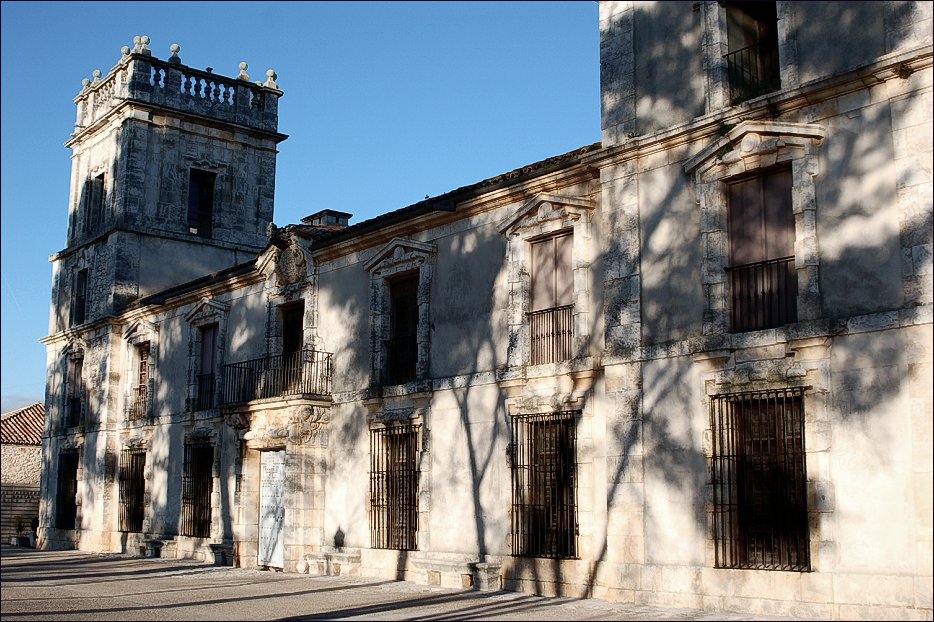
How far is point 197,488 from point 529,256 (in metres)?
10.6

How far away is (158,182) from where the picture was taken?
27297 mm

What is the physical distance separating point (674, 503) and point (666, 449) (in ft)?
2.04

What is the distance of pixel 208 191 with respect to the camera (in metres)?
28.5

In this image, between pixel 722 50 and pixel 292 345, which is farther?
pixel 292 345

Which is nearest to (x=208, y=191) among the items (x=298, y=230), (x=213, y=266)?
(x=213, y=266)

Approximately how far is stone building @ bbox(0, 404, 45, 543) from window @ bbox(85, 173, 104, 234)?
10.0m

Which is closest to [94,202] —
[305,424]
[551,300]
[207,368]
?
[207,368]

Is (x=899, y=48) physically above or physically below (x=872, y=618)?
above

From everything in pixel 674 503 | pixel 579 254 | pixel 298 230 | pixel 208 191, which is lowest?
pixel 674 503

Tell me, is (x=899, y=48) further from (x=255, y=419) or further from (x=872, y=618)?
(x=255, y=419)

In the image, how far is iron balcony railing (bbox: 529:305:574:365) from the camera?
1422 centimetres

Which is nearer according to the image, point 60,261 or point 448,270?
point 448,270

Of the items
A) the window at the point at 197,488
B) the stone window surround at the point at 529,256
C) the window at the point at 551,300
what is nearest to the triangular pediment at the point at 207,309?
the window at the point at 197,488

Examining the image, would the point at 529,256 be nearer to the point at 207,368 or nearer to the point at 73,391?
the point at 207,368
